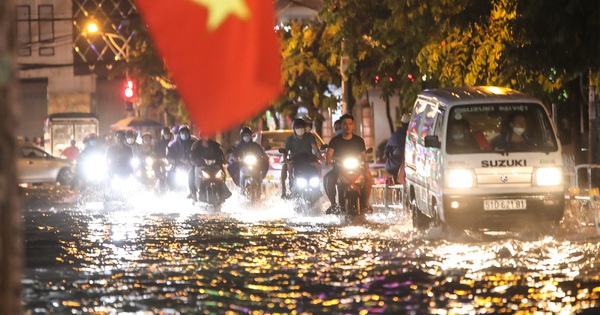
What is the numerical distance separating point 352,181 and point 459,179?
5.01m

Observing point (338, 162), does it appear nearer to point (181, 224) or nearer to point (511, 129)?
point (181, 224)

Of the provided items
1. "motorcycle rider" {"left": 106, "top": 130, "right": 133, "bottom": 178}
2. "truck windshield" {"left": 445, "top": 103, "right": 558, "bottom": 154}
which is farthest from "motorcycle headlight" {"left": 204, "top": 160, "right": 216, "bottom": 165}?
"truck windshield" {"left": 445, "top": 103, "right": 558, "bottom": 154}

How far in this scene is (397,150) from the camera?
22734 millimetres

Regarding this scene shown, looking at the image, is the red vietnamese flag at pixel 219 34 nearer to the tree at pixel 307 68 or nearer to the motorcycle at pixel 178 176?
the motorcycle at pixel 178 176

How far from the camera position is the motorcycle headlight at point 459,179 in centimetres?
1667

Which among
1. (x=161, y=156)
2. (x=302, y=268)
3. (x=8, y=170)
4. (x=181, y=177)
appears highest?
(x=161, y=156)

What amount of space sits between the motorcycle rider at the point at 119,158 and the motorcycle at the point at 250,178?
4260 millimetres

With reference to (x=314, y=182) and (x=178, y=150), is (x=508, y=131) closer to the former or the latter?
(x=314, y=182)

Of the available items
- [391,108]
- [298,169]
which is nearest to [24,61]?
[391,108]

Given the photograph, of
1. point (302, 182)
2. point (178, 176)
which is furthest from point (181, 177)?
point (302, 182)

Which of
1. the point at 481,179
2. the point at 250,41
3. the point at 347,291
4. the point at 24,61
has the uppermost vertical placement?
the point at 24,61

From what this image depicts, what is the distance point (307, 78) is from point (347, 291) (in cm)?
3044

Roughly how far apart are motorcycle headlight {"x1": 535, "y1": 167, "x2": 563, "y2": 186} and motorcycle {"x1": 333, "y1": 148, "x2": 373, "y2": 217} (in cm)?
507

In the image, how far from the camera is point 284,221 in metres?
21.1
